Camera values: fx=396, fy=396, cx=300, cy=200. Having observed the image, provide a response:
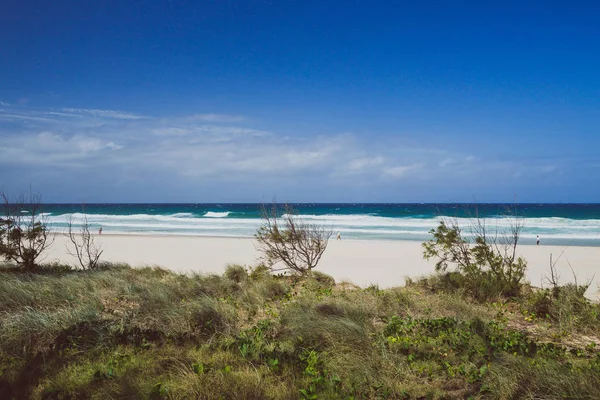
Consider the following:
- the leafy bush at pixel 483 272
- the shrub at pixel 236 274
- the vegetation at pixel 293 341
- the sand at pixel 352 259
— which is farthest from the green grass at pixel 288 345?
the sand at pixel 352 259

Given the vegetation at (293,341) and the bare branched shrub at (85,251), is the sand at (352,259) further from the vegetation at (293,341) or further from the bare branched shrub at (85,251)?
the vegetation at (293,341)

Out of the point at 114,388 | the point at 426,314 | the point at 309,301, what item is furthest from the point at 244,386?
the point at 426,314

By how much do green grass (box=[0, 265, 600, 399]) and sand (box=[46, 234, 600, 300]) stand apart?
408cm

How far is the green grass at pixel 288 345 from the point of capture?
14.6 ft

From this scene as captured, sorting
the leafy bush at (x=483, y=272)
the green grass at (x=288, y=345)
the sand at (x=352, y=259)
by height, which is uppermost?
the leafy bush at (x=483, y=272)

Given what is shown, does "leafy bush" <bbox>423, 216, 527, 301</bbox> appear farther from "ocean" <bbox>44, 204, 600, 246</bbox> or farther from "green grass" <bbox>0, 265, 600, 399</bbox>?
"ocean" <bbox>44, 204, 600, 246</bbox>

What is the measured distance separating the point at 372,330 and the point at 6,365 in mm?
5068

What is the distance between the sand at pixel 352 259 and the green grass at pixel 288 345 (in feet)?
13.4

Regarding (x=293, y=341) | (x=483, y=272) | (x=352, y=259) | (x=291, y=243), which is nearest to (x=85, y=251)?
(x=291, y=243)

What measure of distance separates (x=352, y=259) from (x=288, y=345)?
11687 millimetres

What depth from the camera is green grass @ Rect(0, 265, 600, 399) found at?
4457 mm

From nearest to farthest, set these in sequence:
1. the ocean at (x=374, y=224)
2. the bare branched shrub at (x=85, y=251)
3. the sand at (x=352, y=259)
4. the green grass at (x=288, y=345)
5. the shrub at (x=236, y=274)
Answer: the green grass at (x=288, y=345)
the shrub at (x=236, y=274)
the bare branched shrub at (x=85, y=251)
the sand at (x=352, y=259)
the ocean at (x=374, y=224)

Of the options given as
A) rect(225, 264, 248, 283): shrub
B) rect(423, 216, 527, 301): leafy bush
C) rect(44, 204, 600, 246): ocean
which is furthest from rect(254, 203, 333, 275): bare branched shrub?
rect(423, 216, 527, 301): leafy bush

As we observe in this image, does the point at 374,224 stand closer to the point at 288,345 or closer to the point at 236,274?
the point at 236,274
